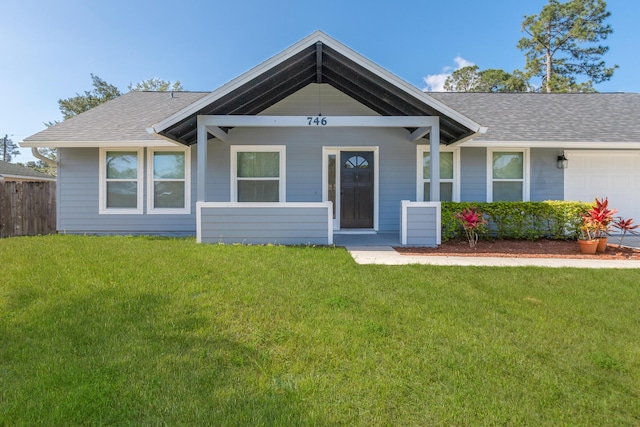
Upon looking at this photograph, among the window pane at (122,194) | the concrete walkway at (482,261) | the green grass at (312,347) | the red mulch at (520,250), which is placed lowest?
the green grass at (312,347)

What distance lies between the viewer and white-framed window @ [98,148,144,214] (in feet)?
27.5

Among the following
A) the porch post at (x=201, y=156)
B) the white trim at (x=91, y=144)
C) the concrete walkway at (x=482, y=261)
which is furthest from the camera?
the white trim at (x=91, y=144)

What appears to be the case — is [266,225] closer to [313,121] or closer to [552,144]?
[313,121]

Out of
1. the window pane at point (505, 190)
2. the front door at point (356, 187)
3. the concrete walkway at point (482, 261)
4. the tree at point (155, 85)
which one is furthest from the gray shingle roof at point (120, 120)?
the tree at point (155, 85)

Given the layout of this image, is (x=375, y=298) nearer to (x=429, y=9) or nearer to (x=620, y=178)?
(x=620, y=178)

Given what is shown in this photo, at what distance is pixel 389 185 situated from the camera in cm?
839

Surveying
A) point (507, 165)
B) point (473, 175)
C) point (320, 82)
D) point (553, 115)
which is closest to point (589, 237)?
point (507, 165)

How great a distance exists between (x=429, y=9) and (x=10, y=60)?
1940cm

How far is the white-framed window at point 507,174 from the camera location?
847 cm

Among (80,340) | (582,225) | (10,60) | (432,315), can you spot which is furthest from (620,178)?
(10,60)

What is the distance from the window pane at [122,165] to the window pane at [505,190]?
9585mm

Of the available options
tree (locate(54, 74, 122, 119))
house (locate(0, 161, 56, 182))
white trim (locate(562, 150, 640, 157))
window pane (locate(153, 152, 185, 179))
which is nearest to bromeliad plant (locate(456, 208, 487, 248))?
white trim (locate(562, 150, 640, 157))

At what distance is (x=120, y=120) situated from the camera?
8.89m

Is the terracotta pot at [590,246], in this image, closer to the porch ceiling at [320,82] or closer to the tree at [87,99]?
the porch ceiling at [320,82]
